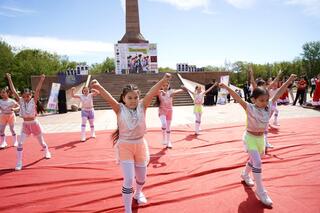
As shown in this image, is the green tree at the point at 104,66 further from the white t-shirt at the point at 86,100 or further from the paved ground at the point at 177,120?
the white t-shirt at the point at 86,100

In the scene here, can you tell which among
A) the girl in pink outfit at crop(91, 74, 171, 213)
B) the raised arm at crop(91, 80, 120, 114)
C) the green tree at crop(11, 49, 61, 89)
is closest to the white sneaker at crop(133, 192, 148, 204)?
the girl in pink outfit at crop(91, 74, 171, 213)

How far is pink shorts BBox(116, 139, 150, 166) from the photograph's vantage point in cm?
378

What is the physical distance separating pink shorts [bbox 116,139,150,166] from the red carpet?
810 mm

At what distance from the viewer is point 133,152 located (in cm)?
386

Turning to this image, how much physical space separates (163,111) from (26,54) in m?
57.2

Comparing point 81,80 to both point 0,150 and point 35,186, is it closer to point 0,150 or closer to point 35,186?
point 0,150

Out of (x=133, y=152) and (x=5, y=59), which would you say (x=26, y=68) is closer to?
(x=5, y=59)

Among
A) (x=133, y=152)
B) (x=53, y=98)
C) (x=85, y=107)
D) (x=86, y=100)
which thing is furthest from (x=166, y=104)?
(x=53, y=98)

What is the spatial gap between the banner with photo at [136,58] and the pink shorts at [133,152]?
36.1 metres

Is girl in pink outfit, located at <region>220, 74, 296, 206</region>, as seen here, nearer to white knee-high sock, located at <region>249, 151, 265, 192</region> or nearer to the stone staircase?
white knee-high sock, located at <region>249, 151, 265, 192</region>

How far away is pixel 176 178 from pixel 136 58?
3566 cm

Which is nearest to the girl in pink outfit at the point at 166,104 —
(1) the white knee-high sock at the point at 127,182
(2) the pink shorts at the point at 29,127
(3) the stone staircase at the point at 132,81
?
(2) the pink shorts at the point at 29,127

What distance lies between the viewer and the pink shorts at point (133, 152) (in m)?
3.78

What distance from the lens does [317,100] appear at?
1588 centimetres
